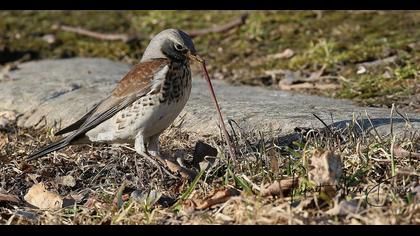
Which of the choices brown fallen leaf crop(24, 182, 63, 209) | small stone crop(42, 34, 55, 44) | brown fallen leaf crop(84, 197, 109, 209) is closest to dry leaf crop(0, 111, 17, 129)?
brown fallen leaf crop(24, 182, 63, 209)

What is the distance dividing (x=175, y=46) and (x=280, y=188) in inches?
78.3

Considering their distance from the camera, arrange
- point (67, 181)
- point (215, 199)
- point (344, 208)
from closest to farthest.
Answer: point (344, 208)
point (215, 199)
point (67, 181)

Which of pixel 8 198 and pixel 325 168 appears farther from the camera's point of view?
pixel 8 198

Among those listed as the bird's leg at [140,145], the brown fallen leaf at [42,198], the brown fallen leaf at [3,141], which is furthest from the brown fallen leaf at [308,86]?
the brown fallen leaf at [42,198]

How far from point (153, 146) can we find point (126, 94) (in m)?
0.43

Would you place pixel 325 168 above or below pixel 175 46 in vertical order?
below

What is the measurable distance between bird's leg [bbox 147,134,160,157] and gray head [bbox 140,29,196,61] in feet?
1.91

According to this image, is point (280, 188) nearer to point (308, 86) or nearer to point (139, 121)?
point (139, 121)

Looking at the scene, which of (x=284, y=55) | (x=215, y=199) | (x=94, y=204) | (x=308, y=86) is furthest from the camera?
(x=284, y=55)

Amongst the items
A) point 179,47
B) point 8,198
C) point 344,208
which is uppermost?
point 179,47

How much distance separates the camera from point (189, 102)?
705 centimetres

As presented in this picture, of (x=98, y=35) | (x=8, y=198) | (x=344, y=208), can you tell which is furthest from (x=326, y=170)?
(x=98, y=35)

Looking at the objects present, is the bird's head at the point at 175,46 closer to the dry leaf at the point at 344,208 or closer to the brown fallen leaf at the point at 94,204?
the brown fallen leaf at the point at 94,204

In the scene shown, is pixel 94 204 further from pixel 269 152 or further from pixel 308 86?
pixel 308 86
